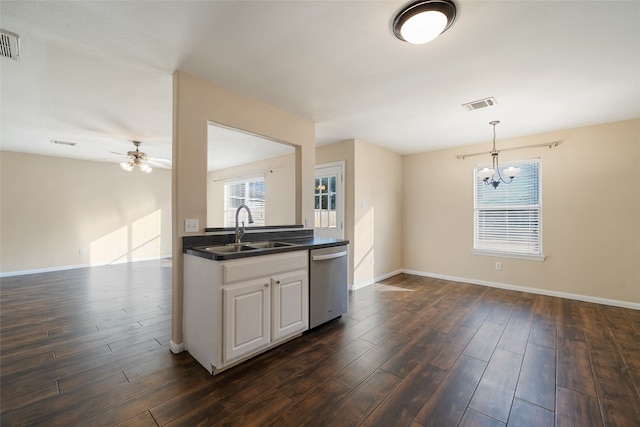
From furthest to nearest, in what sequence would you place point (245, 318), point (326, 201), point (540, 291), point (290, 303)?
point (326, 201) → point (540, 291) → point (290, 303) → point (245, 318)

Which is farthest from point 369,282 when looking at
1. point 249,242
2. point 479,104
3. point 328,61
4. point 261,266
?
point 328,61

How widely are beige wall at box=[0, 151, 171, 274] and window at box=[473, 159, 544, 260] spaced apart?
7461 mm

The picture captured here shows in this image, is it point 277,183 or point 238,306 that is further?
point 277,183

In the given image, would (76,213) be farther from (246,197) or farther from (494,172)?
(494,172)

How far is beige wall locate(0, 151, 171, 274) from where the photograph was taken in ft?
16.4

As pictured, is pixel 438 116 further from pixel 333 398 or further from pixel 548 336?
pixel 333 398

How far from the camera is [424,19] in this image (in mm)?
1564

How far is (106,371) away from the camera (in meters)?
1.97

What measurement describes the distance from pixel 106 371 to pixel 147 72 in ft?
8.23

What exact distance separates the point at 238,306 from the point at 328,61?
2118mm

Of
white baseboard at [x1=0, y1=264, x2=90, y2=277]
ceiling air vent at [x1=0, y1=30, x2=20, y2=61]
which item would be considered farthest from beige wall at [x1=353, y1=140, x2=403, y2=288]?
white baseboard at [x1=0, y1=264, x2=90, y2=277]

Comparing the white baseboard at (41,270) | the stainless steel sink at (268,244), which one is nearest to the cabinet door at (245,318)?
the stainless steel sink at (268,244)

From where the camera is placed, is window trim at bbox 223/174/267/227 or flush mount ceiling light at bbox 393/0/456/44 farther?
window trim at bbox 223/174/267/227

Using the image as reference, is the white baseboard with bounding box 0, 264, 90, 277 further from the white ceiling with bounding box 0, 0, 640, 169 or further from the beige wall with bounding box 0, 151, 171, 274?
the white ceiling with bounding box 0, 0, 640, 169
